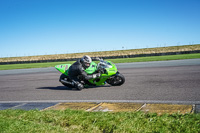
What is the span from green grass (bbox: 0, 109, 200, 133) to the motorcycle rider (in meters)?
3.92

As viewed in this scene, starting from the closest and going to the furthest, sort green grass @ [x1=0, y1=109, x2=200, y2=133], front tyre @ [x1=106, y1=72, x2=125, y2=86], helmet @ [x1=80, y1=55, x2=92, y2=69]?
green grass @ [x1=0, y1=109, x2=200, y2=133] < helmet @ [x1=80, y1=55, x2=92, y2=69] < front tyre @ [x1=106, y1=72, x2=125, y2=86]

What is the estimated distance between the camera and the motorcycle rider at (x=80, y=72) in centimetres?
849

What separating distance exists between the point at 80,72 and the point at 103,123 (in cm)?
472

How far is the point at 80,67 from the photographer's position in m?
8.50

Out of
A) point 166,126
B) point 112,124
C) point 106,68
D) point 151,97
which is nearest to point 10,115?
point 112,124

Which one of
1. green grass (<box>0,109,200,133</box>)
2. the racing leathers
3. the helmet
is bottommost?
green grass (<box>0,109,200,133</box>)

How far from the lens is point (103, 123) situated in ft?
12.8

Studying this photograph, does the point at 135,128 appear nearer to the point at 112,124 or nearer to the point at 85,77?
the point at 112,124

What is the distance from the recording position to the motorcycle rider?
849 cm

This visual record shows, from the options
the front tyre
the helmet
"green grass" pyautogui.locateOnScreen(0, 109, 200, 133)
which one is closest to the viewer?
"green grass" pyautogui.locateOnScreen(0, 109, 200, 133)

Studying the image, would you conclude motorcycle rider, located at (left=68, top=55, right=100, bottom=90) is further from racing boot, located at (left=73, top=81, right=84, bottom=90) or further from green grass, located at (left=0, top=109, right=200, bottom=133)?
green grass, located at (left=0, top=109, right=200, bottom=133)

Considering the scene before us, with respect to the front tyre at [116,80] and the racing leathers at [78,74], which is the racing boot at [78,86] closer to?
the racing leathers at [78,74]

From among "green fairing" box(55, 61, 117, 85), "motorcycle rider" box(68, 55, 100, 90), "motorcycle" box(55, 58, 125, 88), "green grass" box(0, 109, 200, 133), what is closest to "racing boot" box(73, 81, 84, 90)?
"motorcycle rider" box(68, 55, 100, 90)

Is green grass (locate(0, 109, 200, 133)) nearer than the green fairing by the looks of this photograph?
Yes
